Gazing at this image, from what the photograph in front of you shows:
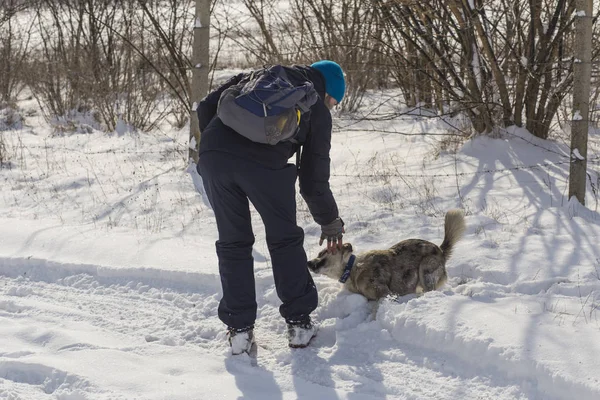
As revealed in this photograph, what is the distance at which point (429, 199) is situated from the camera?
285 inches

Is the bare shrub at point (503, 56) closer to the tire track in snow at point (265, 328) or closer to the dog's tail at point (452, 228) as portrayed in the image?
the dog's tail at point (452, 228)

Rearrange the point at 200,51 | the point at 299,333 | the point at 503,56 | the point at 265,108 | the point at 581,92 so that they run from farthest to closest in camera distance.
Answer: the point at 503,56, the point at 200,51, the point at 581,92, the point at 299,333, the point at 265,108

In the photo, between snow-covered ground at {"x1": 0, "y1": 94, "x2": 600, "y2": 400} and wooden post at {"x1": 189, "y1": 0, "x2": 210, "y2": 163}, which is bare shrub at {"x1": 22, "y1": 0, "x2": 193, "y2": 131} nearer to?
wooden post at {"x1": 189, "y1": 0, "x2": 210, "y2": 163}

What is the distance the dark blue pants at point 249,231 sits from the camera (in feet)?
12.7

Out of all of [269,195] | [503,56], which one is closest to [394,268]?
[269,195]

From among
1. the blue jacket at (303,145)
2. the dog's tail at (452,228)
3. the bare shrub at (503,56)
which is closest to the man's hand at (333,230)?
the blue jacket at (303,145)

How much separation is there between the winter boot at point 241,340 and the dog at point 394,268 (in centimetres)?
100

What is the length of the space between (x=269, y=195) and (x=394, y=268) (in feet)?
4.96

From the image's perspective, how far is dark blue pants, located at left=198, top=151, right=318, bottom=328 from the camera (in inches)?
152

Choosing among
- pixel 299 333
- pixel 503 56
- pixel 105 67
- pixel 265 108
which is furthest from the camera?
pixel 105 67

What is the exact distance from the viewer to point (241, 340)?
4180mm

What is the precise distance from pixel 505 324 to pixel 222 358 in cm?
182

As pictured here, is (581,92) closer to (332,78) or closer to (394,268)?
(394,268)

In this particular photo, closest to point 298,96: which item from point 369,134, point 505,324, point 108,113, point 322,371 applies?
point 322,371
